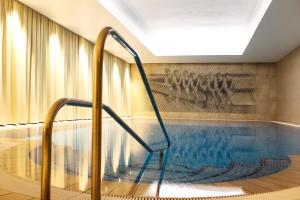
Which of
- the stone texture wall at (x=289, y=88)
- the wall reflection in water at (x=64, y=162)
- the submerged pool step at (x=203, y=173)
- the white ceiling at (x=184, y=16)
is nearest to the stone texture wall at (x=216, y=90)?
the stone texture wall at (x=289, y=88)

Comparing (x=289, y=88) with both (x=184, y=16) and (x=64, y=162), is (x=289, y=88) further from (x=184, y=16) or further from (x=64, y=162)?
(x=64, y=162)

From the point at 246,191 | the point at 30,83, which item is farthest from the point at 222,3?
the point at 246,191

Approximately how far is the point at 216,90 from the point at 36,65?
10594 millimetres

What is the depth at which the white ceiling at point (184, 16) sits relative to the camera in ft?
27.4

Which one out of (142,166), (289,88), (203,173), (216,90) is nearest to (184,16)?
(289,88)

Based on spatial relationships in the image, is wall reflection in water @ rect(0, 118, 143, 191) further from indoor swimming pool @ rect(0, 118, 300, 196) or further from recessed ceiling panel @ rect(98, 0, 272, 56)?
recessed ceiling panel @ rect(98, 0, 272, 56)

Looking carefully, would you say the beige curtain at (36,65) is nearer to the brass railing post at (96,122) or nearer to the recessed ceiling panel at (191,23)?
the recessed ceiling panel at (191,23)

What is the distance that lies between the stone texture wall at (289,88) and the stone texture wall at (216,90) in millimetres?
769

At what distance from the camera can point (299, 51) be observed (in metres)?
12.4

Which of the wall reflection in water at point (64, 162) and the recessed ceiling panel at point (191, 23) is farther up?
the recessed ceiling panel at point (191, 23)

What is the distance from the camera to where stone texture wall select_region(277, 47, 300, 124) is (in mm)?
12781

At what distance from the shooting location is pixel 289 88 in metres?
14.0

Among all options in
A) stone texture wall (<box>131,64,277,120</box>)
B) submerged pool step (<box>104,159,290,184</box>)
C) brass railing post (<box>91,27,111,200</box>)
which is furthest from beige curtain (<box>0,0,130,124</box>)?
brass railing post (<box>91,27,111,200</box>)

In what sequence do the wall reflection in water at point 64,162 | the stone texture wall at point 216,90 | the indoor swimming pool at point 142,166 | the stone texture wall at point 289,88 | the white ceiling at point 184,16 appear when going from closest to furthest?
Result: the wall reflection in water at point 64,162 < the indoor swimming pool at point 142,166 < the white ceiling at point 184,16 < the stone texture wall at point 289,88 < the stone texture wall at point 216,90
